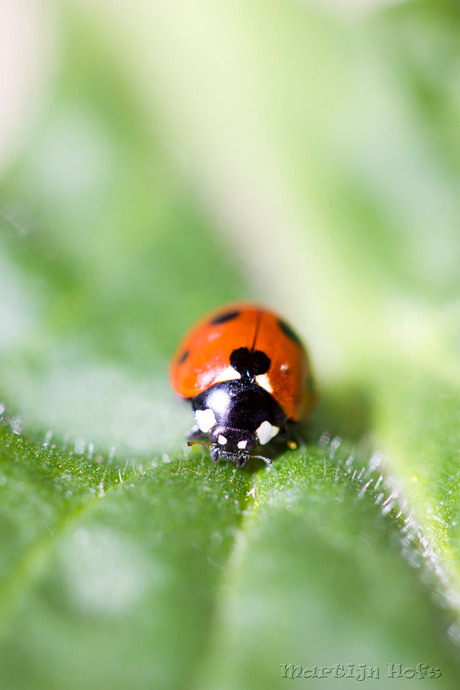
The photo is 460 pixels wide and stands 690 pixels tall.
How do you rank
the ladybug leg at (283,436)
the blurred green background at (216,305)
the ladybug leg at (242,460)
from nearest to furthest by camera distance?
1. the blurred green background at (216,305)
2. the ladybug leg at (242,460)
3. the ladybug leg at (283,436)

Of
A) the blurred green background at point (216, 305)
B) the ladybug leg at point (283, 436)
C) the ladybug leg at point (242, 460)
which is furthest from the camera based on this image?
the ladybug leg at point (283, 436)

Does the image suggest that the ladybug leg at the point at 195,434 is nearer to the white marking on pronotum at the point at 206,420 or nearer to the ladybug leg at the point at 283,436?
the white marking on pronotum at the point at 206,420

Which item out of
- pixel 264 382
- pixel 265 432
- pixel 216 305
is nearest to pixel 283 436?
pixel 265 432

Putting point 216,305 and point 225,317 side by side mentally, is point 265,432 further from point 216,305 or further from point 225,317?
point 216,305

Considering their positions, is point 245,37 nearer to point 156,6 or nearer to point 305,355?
point 156,6

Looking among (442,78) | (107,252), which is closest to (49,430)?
(107,252)

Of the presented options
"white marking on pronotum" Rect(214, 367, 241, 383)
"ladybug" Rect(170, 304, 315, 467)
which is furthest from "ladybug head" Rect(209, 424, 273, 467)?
"white marking on pronotum" Rect(214, 367, 241, 383)

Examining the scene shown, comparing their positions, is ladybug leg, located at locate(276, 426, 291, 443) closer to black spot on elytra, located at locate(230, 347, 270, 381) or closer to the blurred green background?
the blurred green background

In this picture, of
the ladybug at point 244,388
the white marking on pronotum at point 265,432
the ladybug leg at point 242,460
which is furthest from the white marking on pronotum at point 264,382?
the ladybug leg at point 242,460
